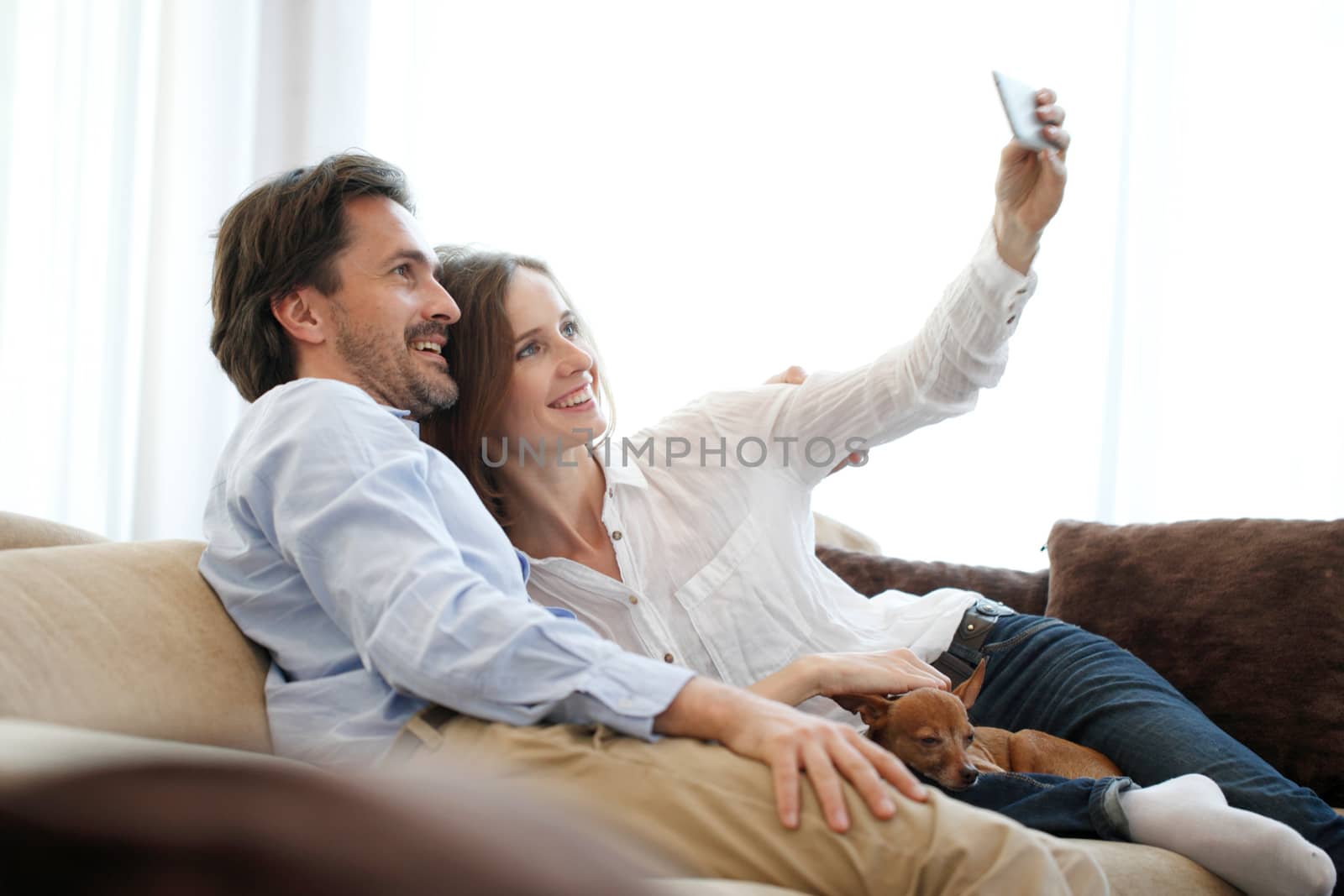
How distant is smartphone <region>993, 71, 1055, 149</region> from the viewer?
1.43 meters

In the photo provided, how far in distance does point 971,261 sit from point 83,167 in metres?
2.80

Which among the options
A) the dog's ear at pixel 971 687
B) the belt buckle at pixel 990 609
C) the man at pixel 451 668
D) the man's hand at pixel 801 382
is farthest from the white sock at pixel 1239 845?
the man's hand at pixel 801 382

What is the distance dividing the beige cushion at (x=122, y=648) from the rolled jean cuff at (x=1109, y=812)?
965 mm

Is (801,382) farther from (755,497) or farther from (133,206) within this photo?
(133,206)

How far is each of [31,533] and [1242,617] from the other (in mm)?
2054

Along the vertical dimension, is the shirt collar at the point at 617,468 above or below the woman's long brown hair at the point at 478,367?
below

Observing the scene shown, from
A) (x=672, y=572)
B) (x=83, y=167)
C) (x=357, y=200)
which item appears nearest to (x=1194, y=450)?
(x=672, y=572)

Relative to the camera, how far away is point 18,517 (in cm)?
164

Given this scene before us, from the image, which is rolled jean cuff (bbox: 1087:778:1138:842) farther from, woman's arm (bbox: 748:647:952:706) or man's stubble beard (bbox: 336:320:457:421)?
man's stubble beard (bbox: 336:320:457:421)

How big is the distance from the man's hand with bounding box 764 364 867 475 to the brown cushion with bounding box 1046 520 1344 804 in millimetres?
593

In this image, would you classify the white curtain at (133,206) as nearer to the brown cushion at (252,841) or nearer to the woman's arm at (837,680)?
the woman's arm at (837,680)

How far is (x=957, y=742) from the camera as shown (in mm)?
1696

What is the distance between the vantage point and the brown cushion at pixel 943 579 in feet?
7.62

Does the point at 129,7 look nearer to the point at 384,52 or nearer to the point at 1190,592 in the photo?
the point at 384,52
